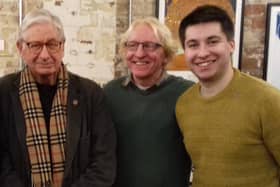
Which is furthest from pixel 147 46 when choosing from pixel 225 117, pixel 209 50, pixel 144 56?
pixel 225 117

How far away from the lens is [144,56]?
1873mm

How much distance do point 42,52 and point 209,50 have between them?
0.67m

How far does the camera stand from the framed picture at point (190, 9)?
2773mm

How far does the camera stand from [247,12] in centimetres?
280

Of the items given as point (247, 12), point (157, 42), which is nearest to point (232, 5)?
point (247, 12)

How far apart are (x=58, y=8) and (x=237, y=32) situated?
1.31m

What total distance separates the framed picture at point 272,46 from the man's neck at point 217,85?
47.4 inches

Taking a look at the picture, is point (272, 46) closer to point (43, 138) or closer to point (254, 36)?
point (254, 36)

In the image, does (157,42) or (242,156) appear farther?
(157,42)

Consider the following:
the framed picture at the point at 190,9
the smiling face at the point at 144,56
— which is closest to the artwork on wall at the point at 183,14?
the framed picture at the point at 190,9

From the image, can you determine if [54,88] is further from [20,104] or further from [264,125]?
[264,125]

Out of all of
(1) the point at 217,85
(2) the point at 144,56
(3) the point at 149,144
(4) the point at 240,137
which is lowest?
(3) the point at 149,144

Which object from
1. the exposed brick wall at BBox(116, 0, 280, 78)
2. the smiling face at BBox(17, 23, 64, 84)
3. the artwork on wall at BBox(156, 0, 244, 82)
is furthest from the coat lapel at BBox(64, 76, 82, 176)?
the exposed brick wall at BBox(116, 0, 280, 78)

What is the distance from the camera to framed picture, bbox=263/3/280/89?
2742mm
